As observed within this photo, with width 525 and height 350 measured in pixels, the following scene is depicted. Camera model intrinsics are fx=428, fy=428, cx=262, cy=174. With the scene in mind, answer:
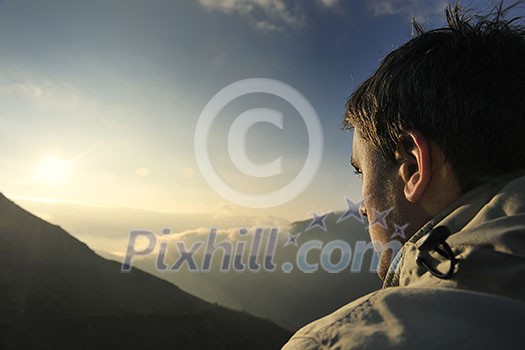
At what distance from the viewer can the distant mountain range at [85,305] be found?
134 feet

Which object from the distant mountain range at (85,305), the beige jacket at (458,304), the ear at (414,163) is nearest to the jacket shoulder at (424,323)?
the beige jacket at (458,304)

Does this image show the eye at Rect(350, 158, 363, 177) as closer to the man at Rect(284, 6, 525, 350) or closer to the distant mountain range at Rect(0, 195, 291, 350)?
the man at Rect(284, 6, 525, 350)

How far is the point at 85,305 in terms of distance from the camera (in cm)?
4519

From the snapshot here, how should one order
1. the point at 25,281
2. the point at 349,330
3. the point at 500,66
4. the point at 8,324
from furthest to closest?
the point at 25,281, the point at 8,324, the point at 500,66, the point at 349,330

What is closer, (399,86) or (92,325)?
(399,86)

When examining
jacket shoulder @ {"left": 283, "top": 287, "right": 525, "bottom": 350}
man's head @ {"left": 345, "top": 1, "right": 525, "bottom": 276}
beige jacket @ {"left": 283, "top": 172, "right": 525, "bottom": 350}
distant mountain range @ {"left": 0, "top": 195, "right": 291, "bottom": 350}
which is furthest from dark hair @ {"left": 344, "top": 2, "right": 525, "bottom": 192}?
distant mountain range @ {"left": 0, "top": 195, "right": 291, "bottom": 350}

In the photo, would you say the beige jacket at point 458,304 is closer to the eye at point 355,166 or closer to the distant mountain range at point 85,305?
the eye at point 355,166

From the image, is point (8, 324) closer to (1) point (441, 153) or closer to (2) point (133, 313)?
(2) point (133, 313)

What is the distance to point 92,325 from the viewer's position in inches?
1716

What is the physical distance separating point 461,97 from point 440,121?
0.57ft

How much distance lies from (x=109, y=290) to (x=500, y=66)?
53.0 m

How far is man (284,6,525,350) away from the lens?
118cm

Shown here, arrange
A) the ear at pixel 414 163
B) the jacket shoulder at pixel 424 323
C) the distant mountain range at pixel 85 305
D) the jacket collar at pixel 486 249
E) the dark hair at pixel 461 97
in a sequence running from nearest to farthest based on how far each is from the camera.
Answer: the jacket shoulder at pixel 424 323 < the jacket collar at pixel 486 249 < the ear at pixel 414 163 < the dark hair at pixel 461 97 < the distant mountain range at pixel 85 305

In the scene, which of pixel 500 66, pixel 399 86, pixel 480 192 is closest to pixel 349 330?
pixel 480 192
